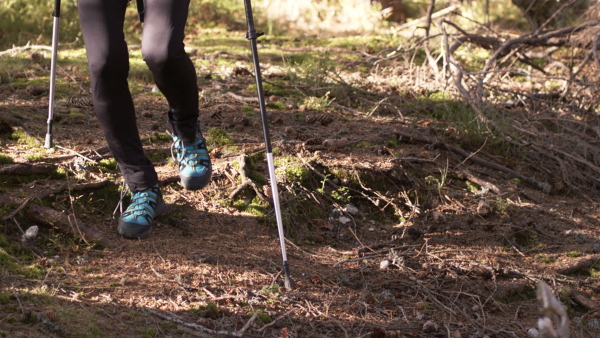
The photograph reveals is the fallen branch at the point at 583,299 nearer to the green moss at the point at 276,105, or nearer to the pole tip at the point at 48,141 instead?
the green moss at the point at 276,105

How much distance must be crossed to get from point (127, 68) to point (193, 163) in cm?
63

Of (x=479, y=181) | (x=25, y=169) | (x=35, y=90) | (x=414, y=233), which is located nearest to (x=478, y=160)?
(x=479, y=181)

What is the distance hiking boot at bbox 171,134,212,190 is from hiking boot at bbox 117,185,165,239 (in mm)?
191

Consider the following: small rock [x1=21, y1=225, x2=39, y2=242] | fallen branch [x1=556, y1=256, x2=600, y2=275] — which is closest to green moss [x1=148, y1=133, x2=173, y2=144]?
small rock [x1=21, y1=225, x2=39, y2=242]

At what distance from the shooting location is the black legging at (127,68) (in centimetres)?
314

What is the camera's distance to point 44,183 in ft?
13.0

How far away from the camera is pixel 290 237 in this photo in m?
4.12

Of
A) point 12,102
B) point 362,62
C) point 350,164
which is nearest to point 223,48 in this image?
point 362,62

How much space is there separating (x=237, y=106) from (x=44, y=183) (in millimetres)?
2303

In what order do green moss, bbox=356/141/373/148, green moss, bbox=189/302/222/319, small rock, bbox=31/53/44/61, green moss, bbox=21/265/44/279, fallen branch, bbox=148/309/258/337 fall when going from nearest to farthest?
1. fallen branch, bbox=148/309/258/337
2. green moss, bbox=189/302/222/319
3. green moss, bbox=21/265/44/279
4. green moss, bbox=356/141/373/148
5. small rock, bbox=31/53/44/61

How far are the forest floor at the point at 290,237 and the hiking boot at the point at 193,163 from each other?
348mm

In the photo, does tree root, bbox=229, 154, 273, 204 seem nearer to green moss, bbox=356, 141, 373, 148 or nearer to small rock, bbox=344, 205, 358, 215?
small rock, bbox=344, 205, 358, 215

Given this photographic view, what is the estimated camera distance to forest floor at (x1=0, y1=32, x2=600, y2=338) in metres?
3.04

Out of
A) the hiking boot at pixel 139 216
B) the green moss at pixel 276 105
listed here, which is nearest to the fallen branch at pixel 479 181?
the green moss at pixel 276 105
